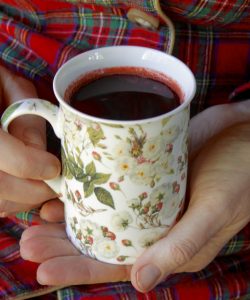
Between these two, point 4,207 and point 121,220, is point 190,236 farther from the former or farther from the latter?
point 4,207

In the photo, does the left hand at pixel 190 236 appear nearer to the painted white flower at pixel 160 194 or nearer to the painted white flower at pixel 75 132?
A: the painted white flower at pixel 160 194

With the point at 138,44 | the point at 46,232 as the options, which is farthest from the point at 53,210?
the point at 138,44

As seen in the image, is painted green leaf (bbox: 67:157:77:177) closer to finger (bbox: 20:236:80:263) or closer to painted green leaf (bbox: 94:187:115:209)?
painted green leaf (bbox: 94:187:115:209)

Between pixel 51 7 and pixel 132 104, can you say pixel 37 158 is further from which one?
pixel 51 7

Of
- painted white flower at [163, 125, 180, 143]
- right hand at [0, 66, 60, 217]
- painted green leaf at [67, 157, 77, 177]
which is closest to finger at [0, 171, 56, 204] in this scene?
right hand at [0, 66, 60, 217]

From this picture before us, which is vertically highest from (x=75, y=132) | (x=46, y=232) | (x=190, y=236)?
(x=75, y=132)

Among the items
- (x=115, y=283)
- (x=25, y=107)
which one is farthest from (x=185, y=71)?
(x=115, y=283)
